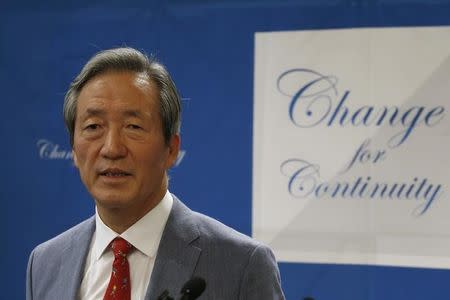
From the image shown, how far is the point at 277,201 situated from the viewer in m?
3.64

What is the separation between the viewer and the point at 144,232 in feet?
6.05

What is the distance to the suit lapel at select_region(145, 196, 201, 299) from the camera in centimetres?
175

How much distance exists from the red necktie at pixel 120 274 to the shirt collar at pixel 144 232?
0.06 feet

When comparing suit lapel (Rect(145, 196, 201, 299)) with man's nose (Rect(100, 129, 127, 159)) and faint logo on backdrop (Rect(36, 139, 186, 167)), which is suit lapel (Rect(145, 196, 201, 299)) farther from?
faint logo on backdrop (Rect(36, 139, 186, 167))

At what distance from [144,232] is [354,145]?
1877mm

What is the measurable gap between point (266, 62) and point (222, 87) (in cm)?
24

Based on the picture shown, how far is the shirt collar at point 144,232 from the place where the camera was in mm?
1836

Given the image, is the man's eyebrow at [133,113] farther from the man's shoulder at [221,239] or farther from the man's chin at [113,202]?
the man's shoulder at [221,239]

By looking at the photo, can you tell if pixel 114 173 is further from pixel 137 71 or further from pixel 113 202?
pixel 137 71

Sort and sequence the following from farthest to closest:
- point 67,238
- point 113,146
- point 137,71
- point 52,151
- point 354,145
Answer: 1. point 52,151
2. point 354,145
3. point 67,238
4. point 137,71
5. point 113,146

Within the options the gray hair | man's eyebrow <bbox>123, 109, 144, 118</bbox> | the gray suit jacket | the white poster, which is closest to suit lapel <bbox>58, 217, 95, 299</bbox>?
the gray suit jacket

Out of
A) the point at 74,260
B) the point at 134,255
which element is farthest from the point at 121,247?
the point at 74,260

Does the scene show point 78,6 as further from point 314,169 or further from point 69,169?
point 314,169

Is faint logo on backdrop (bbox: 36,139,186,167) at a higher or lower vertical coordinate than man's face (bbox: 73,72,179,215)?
higher
